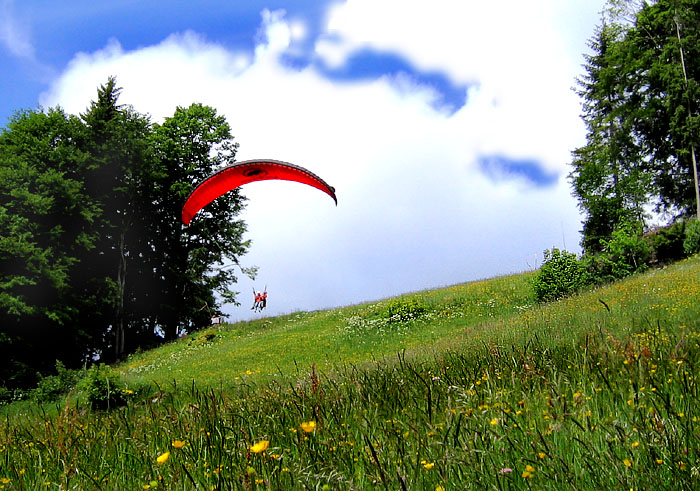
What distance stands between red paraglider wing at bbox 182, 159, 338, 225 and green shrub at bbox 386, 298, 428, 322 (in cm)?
1621

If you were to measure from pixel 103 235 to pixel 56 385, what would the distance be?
39.4 ft

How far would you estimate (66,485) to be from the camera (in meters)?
2.87

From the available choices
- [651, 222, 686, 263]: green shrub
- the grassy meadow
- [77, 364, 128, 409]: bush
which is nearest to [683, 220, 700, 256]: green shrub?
[651, 222, 686, 263]: green shrub

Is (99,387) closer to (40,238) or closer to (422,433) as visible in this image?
(422,433)

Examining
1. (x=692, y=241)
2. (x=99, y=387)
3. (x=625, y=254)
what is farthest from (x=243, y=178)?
(x=692, y=241)

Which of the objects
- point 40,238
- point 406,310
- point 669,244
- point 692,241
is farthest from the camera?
point 40,238

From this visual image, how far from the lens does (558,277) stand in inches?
876

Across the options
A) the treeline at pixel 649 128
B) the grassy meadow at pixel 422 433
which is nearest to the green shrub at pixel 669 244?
the treeline at pixel 649 128

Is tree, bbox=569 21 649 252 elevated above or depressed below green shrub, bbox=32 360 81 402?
above

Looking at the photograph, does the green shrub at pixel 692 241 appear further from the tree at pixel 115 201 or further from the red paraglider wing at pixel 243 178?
the tree at pixel 115 201

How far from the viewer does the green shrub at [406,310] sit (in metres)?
25.4

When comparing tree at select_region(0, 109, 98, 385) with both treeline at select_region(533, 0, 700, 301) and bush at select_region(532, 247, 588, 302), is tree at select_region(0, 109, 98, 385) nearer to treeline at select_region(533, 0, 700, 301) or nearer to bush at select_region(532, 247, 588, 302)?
bush at select_region(532, 247, 588, 302)

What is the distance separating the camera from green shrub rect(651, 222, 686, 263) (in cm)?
2709

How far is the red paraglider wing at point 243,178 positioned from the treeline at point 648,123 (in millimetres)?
27266
